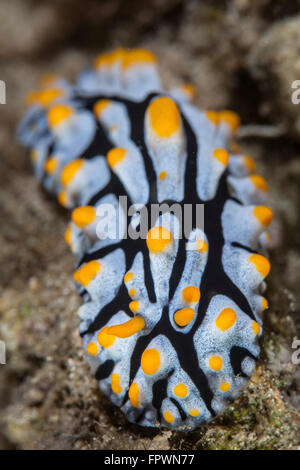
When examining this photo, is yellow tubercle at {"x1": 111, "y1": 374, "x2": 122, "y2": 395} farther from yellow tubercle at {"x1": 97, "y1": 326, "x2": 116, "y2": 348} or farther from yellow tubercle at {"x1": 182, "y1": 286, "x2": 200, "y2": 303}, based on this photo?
yellow tubercle at {"x1": 182, "y1": 286, "x2": 200, "y2": 303}

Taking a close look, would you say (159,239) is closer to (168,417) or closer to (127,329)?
(127,329)

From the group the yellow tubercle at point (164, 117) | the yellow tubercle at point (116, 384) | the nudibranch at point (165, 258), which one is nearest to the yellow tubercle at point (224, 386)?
the nudibranch at point (165, 258)

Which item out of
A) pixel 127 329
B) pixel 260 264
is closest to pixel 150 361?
pixel 127 329

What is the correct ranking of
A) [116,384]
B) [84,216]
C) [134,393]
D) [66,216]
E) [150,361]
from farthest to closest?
[66,216], [84,216], [116,384], [134,393], [150,361]

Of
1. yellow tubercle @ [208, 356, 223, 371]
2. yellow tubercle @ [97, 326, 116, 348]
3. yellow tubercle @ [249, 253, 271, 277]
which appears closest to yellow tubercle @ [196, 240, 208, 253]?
yellow tubercle @ [249, 253, 271, 277]

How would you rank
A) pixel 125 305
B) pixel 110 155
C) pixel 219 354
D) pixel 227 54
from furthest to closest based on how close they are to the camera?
pixel 227 54 < pixel 110 155 < pixel 125 305 < pixel 219 354

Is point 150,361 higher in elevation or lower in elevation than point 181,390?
higher

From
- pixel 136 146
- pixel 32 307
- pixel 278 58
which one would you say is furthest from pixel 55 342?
pixel 278 58

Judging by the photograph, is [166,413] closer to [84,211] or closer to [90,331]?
[90,331]
